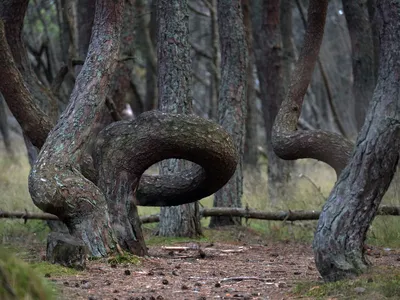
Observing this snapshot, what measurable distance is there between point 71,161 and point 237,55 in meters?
4.69

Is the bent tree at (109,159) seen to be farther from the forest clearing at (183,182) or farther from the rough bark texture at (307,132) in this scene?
the rough bark texture at (307,132)

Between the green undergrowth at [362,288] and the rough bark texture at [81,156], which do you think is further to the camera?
the rough bark texture at [81,156]

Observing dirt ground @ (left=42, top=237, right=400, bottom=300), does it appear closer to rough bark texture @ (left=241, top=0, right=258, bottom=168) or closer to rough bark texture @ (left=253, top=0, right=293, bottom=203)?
rough bark texture @ (left=253, top=0, right=293, bottom=203)

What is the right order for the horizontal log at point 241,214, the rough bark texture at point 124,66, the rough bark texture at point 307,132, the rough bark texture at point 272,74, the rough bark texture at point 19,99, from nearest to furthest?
the rough bark texture at point 307,132, the rough bark texture at point 19,99, the horizontal log at point 241,214, the rough bark texture at point 124,66, the rough bark texture at point 272,74

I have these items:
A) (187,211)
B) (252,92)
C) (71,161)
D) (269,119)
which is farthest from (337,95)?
(71,161)

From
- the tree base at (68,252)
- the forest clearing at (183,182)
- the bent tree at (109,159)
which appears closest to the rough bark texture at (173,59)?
the forest clearing at (183,182)

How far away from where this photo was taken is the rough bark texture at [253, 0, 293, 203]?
15.1 meters

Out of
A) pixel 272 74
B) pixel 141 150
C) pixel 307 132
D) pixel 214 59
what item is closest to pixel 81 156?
pixel 141 150

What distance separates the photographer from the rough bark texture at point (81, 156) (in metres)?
7.28

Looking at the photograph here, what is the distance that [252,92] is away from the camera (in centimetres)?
1856

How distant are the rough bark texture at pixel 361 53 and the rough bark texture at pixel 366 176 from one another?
764 centimetres

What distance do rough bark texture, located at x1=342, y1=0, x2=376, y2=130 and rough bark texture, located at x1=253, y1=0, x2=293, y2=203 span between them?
63.8 inches

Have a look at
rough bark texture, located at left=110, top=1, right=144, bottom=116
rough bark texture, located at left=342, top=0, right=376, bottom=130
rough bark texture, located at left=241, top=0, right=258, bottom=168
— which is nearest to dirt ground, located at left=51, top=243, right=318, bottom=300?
rough bark texture, located at left=110, top=1, right=144, bottom=116

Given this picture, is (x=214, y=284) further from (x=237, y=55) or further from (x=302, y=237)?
(x=237, y=55)
